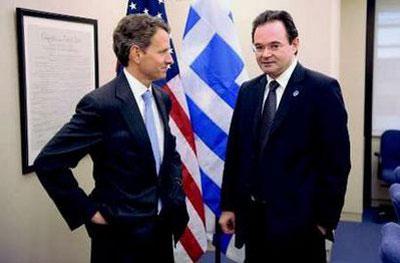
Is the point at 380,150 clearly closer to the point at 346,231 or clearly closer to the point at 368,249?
the point at 346,231

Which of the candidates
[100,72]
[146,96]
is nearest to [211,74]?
[100,72]

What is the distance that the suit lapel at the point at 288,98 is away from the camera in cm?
179

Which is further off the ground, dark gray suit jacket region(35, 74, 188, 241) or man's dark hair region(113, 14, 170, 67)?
man's dark hair region(113, 14, 170, 67)

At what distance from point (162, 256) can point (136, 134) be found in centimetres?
49

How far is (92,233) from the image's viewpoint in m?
1.71

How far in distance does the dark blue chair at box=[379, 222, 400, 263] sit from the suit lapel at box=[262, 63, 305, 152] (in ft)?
1.84

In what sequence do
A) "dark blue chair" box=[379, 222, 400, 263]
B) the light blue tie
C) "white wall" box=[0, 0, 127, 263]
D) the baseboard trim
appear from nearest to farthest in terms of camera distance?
"dark blue chair" box=[379, 222, 400, 263] < the light blue tie < "white wall" box=[0, 0, 127, 263] < the baseboard trim

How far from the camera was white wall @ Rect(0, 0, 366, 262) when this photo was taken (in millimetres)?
1936

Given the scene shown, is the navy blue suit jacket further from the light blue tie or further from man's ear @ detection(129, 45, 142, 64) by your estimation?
man's ear @ detection(129, 45, 142, 64)

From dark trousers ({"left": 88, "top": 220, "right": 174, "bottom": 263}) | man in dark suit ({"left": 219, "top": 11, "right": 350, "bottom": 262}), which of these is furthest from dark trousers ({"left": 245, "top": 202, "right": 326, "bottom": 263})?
dark trousers ({"left": 88, "top": 220, "right": 174, "bottom": 263})

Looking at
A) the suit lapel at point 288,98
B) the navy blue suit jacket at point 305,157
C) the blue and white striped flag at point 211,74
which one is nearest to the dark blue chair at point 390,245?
the navy blue suit jacket at point 305,157

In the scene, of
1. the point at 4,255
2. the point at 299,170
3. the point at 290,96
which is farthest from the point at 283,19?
the point at 4,255

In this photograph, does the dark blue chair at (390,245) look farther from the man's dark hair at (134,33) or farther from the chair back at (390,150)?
the chair back at (390,150)

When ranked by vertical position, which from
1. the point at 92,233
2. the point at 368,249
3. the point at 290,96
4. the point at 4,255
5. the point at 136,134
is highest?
the point at 290,96
